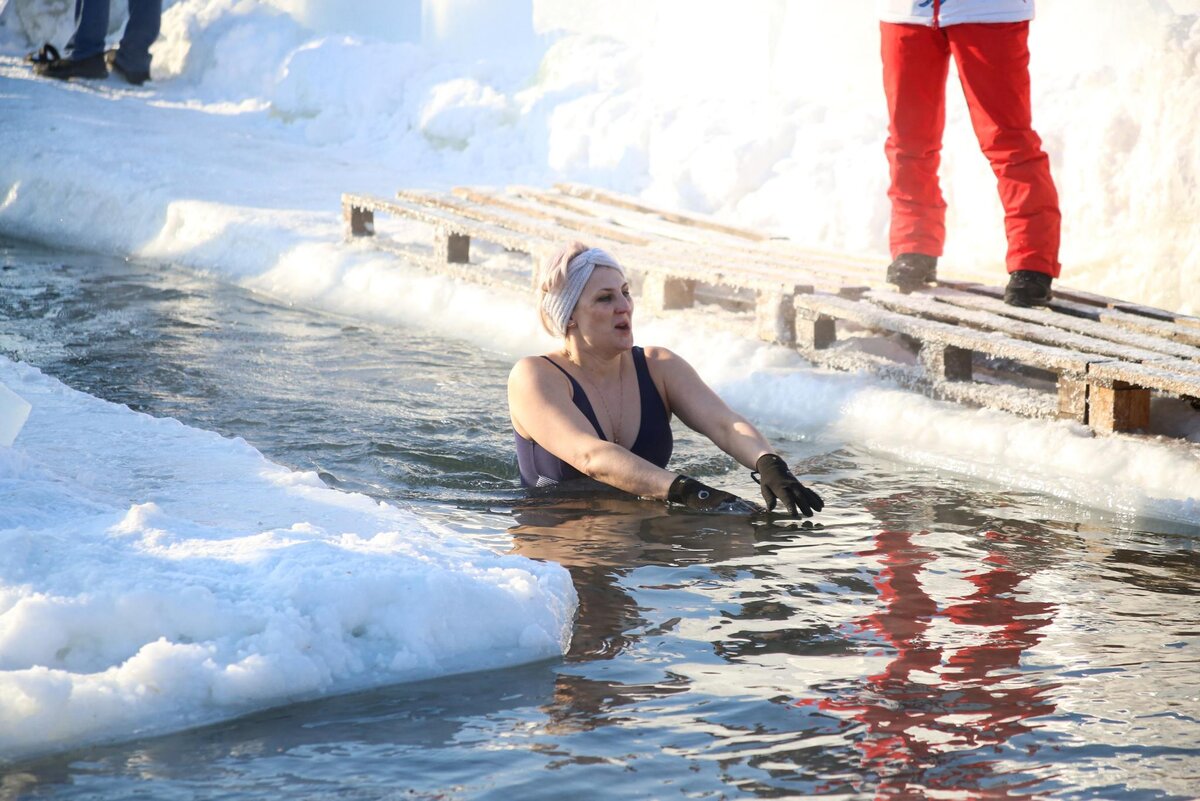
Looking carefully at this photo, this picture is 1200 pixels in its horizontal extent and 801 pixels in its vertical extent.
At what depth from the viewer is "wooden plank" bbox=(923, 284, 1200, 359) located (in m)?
5.34

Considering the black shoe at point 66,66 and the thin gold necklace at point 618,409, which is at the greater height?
the black shoe at point 66,66

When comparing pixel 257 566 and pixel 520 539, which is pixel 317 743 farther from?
pixel 520 539

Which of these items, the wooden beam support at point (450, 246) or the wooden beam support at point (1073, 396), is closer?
the wooden beam support at point (1073, 396)

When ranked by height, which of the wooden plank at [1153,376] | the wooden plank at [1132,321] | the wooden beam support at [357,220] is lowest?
the wooden plank at [1153,376]

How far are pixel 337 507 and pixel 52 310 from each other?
4.35 metres

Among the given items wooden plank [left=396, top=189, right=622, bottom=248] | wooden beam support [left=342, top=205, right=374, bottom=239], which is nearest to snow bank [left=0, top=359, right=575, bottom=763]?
wooden plank [left=396, top=189, right=622, bottom=248]

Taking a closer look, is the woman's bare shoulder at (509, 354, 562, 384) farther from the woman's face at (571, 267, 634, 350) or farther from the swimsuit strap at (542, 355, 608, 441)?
the woman's face at (571, 267, 634, 350)

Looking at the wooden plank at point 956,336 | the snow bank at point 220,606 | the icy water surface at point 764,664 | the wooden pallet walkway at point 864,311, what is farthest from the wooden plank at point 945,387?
the snow bank at point 220,606

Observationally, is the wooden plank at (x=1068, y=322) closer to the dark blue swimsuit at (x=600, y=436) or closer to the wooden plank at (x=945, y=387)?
the wooden plank at (x=945, y=387)

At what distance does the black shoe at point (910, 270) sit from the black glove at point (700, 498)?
7.24ft

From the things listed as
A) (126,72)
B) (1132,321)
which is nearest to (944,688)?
(1132,321)

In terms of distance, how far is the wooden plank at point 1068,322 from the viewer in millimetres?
5336

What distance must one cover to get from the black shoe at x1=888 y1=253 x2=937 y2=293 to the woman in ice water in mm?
1711

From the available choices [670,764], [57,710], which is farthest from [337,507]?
[670,764]
